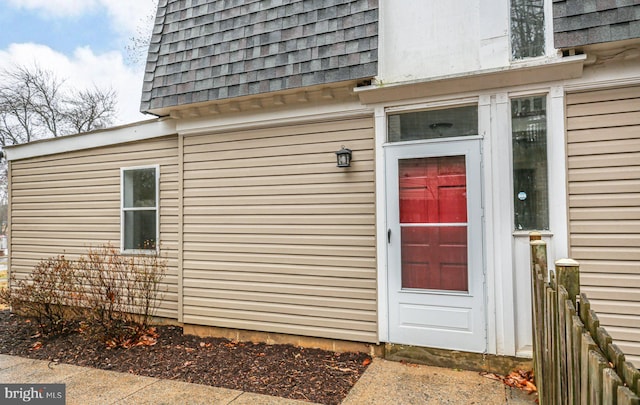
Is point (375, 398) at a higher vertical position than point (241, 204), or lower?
lower

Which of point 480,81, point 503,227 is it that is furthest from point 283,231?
point 480,81

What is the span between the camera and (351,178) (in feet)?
12.7

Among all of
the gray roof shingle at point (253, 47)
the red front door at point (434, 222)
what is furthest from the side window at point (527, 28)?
the gray roof shingle at point (253, 47)

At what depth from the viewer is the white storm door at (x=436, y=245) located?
3.37 m

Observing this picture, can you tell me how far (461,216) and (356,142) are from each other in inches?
49.5

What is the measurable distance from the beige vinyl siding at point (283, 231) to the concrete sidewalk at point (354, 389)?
0.59 metres

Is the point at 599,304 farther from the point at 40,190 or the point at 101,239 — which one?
the point at 40,190

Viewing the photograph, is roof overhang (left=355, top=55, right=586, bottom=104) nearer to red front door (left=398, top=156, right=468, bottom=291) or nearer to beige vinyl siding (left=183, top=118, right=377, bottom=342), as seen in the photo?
beige vinyl siding (left=183, top=118, right=377, bottom=342)

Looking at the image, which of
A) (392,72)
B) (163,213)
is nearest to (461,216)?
(392,72)

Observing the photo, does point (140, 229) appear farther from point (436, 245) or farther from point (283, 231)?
point (436, 245)

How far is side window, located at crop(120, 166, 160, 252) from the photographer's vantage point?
5.07m

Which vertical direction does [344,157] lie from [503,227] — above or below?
above

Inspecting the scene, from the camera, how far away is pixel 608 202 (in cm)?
303

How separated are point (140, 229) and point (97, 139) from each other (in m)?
1.50
